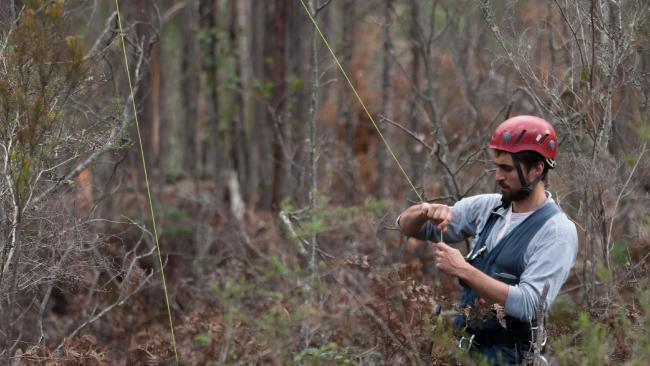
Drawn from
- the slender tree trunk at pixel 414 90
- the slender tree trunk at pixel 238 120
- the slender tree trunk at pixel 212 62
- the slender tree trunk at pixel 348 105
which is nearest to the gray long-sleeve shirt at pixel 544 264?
the slender tree trunk at pixel 414 90

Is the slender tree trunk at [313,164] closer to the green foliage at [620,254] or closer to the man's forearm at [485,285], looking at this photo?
the green foliage at [620,254]

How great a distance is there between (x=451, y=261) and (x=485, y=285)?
22 cm

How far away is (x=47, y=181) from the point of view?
17.3ft

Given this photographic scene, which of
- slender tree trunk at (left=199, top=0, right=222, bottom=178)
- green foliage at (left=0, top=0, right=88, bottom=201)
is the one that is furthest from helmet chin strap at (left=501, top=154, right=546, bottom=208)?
slender tree trunk at (left=199, top=0, right=222, bottom=178)

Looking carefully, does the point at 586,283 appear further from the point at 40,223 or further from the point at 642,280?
the point at 40,223

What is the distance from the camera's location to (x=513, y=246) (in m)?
4.55

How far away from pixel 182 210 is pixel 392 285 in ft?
27.6

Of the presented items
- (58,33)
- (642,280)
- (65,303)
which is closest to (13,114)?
(58,33)

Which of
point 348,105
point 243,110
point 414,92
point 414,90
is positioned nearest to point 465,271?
point 414,90

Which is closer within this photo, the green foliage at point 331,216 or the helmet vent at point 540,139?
the helmet vent at point 540,139

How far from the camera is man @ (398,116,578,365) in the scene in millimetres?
4355

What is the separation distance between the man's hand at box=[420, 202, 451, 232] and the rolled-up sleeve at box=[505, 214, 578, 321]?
1.79 ft

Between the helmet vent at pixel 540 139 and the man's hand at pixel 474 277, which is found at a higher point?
the helmet vent at pixel 540 139

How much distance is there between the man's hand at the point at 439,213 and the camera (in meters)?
4.84
